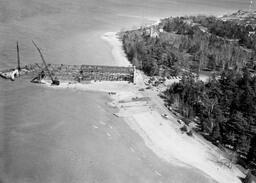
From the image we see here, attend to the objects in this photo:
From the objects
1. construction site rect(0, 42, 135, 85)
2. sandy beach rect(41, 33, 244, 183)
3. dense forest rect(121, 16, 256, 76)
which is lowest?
sandy beach rect(41, 33, 244, 183)

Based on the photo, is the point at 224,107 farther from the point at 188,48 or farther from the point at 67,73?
the point at 188,48

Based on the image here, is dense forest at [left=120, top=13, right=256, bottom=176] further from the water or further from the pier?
the water

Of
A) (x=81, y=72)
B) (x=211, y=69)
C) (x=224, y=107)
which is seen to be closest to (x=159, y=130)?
(x=224, y=107)

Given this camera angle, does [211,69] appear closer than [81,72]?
No

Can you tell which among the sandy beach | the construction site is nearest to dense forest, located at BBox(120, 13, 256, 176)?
the sandy beach

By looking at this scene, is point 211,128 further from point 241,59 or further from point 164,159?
point 241,59

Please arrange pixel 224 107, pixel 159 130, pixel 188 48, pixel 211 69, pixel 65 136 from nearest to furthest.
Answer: pixel 65 136
pixel 159 130
pixel 224 107
pixel 211 69
pixel 188 48

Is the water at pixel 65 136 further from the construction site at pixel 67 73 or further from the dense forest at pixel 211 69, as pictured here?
the dense forest at pixel 211 69

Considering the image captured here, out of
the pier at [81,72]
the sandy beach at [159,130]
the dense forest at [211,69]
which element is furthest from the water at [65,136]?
the dense forest at [211,69]

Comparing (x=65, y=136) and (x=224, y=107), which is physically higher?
(x=224, y=107)
